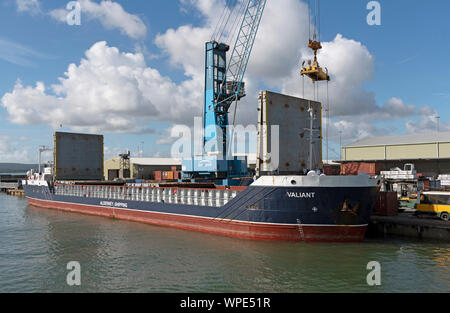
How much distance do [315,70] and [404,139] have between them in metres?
50.3

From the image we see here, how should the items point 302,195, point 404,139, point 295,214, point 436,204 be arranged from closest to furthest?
point 302,195, point 295,214, point 436,204, point 404,139

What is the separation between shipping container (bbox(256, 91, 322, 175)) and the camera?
22.5 meters

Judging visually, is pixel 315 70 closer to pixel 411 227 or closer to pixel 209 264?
pixel 411 227

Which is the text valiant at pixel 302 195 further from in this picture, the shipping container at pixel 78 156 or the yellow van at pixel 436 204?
the shipping container at pixel 78 156

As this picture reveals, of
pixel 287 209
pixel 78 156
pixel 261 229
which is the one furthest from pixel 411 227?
pixel 78 156

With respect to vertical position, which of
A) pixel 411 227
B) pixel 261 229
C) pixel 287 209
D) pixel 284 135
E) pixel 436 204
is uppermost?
pixel 284 135

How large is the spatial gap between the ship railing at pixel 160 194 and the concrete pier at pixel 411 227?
33.5 feet

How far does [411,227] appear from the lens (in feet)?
72.4

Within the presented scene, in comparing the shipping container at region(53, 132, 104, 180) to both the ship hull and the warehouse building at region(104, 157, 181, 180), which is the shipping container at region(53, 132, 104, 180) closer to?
the warehouse building at region(104, 157, 181, 180)

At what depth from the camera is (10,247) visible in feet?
65.6
